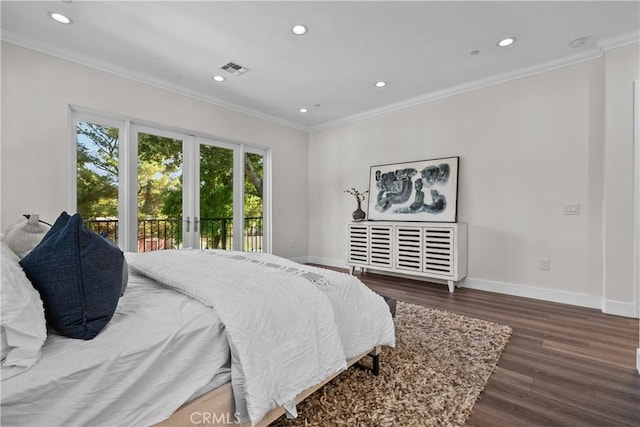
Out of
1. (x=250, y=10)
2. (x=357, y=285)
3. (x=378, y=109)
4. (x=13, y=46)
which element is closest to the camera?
(x=357, y=285)

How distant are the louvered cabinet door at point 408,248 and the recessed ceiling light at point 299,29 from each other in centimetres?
266

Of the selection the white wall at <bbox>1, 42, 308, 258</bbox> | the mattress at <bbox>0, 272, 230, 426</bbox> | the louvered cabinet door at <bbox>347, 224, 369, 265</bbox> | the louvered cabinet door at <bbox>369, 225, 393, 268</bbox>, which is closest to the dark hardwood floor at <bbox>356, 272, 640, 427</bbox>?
the louvered cabinet door at <bbox>369, 225, 393, 268</bbox>

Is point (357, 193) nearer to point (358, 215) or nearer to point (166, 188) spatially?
point (358, 215)

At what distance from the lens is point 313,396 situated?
159 centimetres

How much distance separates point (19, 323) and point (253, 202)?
426 cm

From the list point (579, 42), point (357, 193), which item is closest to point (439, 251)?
point (357, 193)

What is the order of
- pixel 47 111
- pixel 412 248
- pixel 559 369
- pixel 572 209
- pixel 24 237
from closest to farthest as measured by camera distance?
pixel 24 237 → pixel 559 369 → pixel 47 111 → pixel 572 209 → pixel 412 248

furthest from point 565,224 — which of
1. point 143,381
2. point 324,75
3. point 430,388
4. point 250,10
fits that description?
point 143,381

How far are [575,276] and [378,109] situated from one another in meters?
Answer: 3.37

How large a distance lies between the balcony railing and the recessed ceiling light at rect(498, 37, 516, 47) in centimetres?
404

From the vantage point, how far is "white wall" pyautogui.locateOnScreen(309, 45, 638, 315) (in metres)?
3.10

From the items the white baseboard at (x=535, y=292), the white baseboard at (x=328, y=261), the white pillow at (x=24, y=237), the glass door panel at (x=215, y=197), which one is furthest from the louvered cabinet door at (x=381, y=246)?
the white pillow at (x=24, y=237)

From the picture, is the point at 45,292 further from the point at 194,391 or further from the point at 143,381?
the point at 194,391

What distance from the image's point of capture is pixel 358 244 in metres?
4.63
